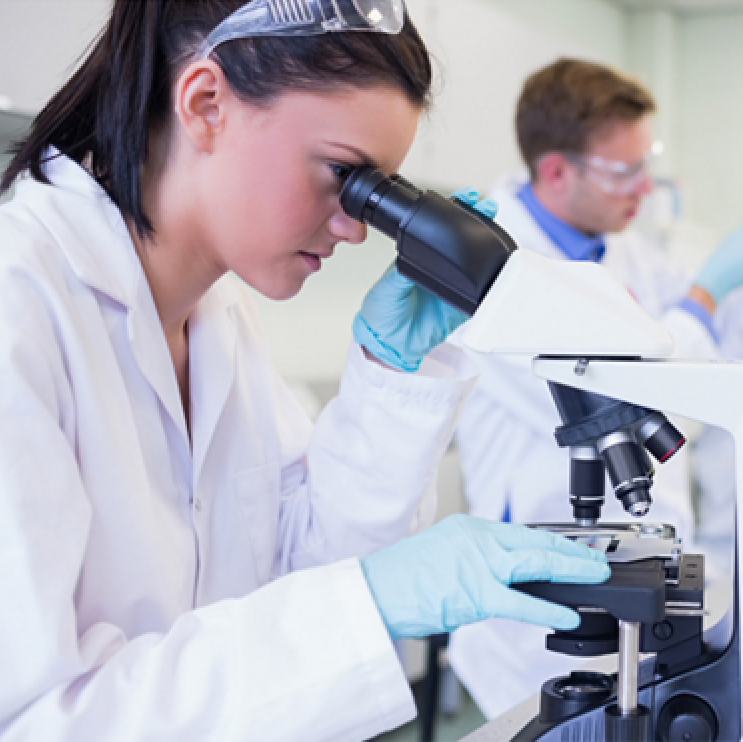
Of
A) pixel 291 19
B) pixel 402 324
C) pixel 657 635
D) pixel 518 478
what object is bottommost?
pixel 518 478

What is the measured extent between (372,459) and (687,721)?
508 millimetres

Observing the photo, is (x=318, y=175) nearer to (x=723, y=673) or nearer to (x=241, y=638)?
(x=241, y=638)

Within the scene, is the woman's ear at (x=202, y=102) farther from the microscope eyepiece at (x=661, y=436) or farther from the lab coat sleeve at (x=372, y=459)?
the microscope eyepiece at (x=661, y=436)

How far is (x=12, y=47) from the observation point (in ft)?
4.66

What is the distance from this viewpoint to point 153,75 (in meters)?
0.98

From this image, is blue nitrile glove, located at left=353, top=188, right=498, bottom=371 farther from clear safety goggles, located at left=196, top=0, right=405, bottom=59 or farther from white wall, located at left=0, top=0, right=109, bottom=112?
white wall, located at left=0, top=0, right=109, bottom=112

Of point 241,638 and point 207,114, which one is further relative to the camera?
point 207,114

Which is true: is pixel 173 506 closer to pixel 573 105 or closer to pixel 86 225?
pixel 86 225

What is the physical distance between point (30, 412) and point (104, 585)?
0.23 metres

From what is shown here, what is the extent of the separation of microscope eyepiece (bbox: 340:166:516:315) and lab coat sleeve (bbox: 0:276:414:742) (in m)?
0.29

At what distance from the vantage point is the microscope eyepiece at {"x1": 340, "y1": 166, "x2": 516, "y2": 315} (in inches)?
32.3

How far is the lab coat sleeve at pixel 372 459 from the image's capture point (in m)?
1.12

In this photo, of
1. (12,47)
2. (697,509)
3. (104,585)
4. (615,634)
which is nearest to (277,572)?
(104,585)

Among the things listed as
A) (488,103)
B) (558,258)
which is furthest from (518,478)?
(488,103)
